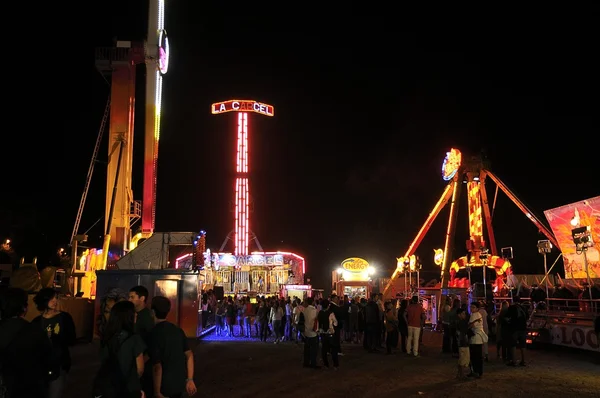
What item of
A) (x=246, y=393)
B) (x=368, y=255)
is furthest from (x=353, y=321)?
(x=368, y=255)

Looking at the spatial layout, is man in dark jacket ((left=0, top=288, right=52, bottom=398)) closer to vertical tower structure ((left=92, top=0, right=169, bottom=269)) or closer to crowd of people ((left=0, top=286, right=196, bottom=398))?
crowd of people ((left=0, top=286, right=196, bottom=398))

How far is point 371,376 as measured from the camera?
11.6 m

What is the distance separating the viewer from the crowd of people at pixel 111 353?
4594 mm

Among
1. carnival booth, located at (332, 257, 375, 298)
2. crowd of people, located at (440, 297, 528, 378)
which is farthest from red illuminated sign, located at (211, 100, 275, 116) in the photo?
crowd of people, located at (440, 297, 528, 378)

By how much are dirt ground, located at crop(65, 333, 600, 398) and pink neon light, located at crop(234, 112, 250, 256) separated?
879 inches

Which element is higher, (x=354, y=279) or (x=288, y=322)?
(x=354, y=279)

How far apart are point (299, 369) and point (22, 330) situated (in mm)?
8597

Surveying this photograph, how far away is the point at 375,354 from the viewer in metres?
15.7

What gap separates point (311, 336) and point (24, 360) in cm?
863

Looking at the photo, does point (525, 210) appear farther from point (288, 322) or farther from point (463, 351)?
point (463, 351)

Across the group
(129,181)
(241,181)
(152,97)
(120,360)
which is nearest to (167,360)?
(120,360)

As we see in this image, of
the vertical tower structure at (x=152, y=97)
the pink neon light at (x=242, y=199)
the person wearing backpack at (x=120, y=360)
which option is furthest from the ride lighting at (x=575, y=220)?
the pink neon light at (x=242, y=199)

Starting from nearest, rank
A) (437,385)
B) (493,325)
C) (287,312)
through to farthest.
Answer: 1. (437,385)
2. (493,325)
3. (287,312)

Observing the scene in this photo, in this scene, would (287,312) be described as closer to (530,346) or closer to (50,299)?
(530,346)
